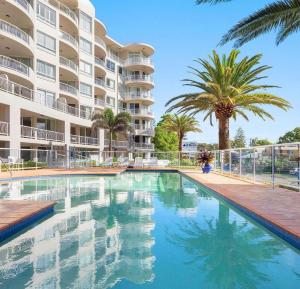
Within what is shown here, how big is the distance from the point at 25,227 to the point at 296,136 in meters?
81.4

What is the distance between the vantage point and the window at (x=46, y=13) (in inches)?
1312

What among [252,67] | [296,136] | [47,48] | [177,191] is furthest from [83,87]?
[296,136]

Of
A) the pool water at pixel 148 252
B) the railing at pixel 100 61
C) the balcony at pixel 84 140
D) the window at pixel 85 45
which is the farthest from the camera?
the railing at pixel 100 61

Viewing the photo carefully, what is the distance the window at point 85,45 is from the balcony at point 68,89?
222 inches

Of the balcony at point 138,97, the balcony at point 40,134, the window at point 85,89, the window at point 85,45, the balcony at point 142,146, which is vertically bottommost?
the balcony at point 142,146

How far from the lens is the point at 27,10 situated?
29.8 meters

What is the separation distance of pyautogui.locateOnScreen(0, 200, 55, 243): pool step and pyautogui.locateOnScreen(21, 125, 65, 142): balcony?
1920cm

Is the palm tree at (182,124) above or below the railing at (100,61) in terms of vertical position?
below

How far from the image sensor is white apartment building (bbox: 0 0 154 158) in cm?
2783

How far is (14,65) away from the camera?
28.4 meters

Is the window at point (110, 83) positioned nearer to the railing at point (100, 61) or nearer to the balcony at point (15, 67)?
the railing at point (100, 61)

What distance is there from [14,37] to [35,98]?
543 cm

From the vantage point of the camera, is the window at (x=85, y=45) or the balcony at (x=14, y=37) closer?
the balcony at (x=14, y=37)

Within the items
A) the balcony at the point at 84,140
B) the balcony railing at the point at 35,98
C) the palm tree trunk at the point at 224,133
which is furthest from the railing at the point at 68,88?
the palm tree trunk at the point at 224,133
